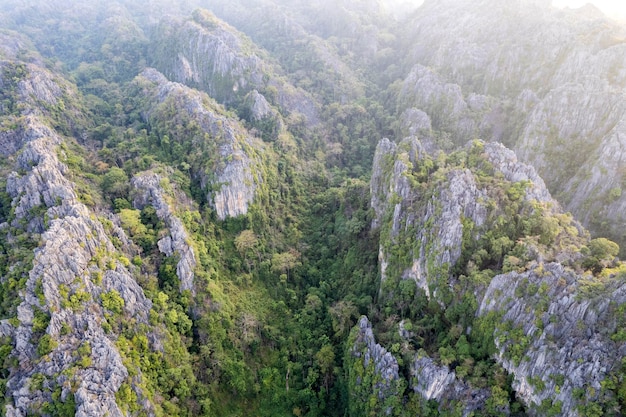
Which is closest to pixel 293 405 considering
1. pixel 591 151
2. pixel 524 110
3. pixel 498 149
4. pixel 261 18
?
pixel 498 149

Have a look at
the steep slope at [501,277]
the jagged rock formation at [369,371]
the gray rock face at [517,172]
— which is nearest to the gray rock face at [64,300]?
the jagged rock formation at [369,371]

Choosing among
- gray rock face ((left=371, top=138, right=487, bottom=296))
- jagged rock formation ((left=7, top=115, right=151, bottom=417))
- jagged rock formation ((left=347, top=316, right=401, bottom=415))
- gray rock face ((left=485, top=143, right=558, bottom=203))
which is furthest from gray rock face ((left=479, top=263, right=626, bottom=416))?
jagged rock formation ((left=7, top=115, right=151, bottom=417))

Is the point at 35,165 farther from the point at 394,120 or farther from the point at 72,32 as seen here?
the point at 72,32

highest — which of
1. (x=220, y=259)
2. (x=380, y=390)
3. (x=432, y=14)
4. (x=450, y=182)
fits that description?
(x=432, y=14)

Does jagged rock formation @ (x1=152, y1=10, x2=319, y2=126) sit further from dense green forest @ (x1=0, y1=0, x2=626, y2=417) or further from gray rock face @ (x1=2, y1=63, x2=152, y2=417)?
gray rock face @ (x1=2, y1=63, x2=152, y2=417)

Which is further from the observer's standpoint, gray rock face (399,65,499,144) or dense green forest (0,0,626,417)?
gray rock face (399,65,499,144)

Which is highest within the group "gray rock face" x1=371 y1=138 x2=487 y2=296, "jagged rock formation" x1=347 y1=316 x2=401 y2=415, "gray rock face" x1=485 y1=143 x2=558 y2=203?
"gray rock face" x1=485 y1=143 x2=558 y2=203
